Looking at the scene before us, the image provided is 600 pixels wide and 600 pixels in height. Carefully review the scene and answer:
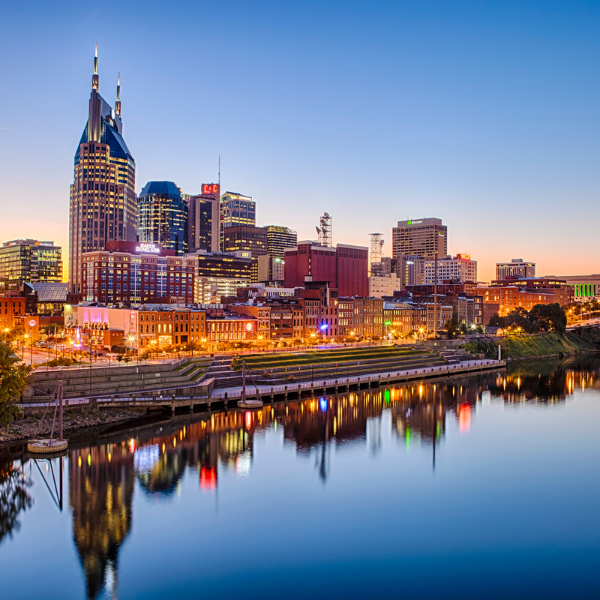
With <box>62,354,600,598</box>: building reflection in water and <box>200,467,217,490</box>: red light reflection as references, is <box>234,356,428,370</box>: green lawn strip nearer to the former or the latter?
<box>62,354,600,598</box>: building reflection in water

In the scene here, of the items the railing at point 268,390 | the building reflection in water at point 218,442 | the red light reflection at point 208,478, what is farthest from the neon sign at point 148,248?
the red light reflection at point 208,478

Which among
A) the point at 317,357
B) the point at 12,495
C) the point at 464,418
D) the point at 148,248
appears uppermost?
the point at 148,248

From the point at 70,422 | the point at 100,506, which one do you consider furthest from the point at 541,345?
the point at 100,506

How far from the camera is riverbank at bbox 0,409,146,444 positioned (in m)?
55.0

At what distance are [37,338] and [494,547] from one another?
10307 cm

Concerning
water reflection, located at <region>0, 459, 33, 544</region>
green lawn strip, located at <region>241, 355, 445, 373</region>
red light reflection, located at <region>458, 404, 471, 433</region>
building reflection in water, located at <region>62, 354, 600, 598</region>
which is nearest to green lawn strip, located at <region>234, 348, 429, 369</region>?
green lawn strip, located at <region>241, 355, 445, 373</region>

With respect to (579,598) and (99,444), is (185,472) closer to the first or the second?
(99,444)

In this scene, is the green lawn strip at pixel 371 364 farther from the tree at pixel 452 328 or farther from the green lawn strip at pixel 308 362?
the tree at pixel 452 328

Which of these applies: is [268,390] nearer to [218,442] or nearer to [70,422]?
[218,442]

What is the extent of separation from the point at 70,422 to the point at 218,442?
50.7 feet

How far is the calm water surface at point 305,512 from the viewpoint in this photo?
110 ft

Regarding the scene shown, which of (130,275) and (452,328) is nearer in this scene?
(452,328)

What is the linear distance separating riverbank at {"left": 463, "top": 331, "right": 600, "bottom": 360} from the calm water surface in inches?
2817

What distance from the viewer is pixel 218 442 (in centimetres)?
5872
